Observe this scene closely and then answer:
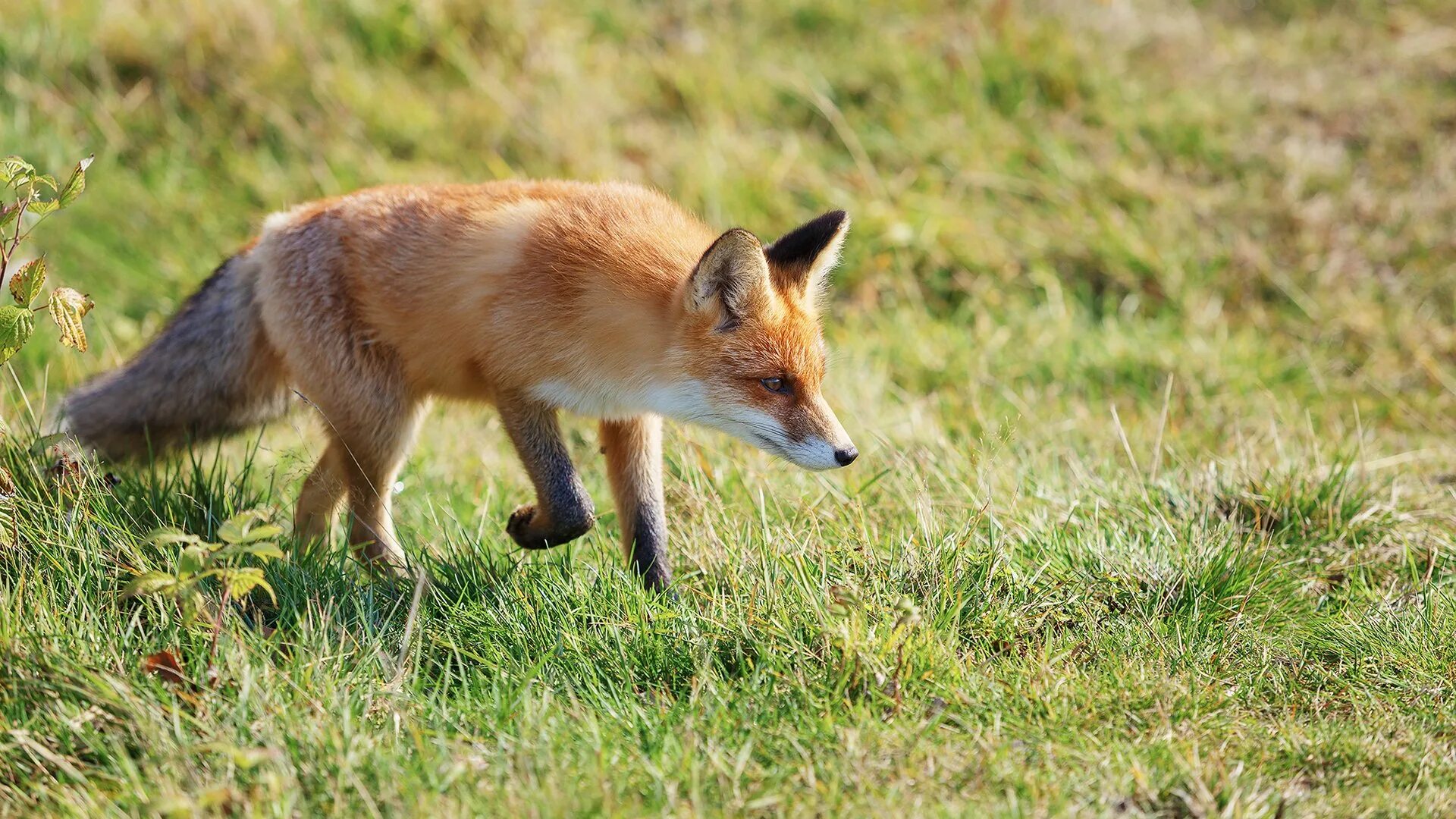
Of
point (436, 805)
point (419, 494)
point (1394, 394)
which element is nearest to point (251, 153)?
point (419, 494)

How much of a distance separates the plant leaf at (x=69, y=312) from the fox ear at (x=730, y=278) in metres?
1.62

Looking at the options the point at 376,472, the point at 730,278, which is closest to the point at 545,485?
the point at 376,472

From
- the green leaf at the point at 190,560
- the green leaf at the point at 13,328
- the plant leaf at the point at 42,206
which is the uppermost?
the plant leaf at the point at 42,206

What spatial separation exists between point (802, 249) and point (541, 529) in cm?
117

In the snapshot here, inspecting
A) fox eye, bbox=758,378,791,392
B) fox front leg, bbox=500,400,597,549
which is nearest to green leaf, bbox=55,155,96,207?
fox front leg, bbox=500,400,597,549

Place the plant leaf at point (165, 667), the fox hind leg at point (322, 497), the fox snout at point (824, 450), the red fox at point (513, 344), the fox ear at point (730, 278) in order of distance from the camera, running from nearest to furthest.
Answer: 1. the plant leaf at point (165, 667)
2. the fox ear at point (730, 278)
3. the fox snout at point (824, 450)
4. the red fox at point (513, 344)
5. the fox hind leg at point (322, 497)

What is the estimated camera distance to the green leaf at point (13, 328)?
3.00 metres

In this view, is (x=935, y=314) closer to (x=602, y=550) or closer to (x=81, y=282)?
(x=602, y=550)

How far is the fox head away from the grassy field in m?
0.26

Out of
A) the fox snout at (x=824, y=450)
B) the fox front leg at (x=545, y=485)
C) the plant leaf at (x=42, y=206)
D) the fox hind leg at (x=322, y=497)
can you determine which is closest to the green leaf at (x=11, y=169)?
the plant leaf at (x=42, y=206)

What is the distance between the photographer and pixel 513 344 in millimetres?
3686

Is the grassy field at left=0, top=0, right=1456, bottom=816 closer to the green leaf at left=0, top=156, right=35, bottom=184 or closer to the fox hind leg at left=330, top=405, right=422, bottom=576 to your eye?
the fox hind leg at left=330, top=405, right=422, bottom=576

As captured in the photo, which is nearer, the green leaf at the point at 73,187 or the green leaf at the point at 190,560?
the green leaf at the point at 190,560

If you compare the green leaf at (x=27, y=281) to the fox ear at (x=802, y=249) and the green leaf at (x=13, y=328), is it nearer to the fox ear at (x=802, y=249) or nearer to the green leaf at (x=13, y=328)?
the green leaf at (x=13, y=328)
